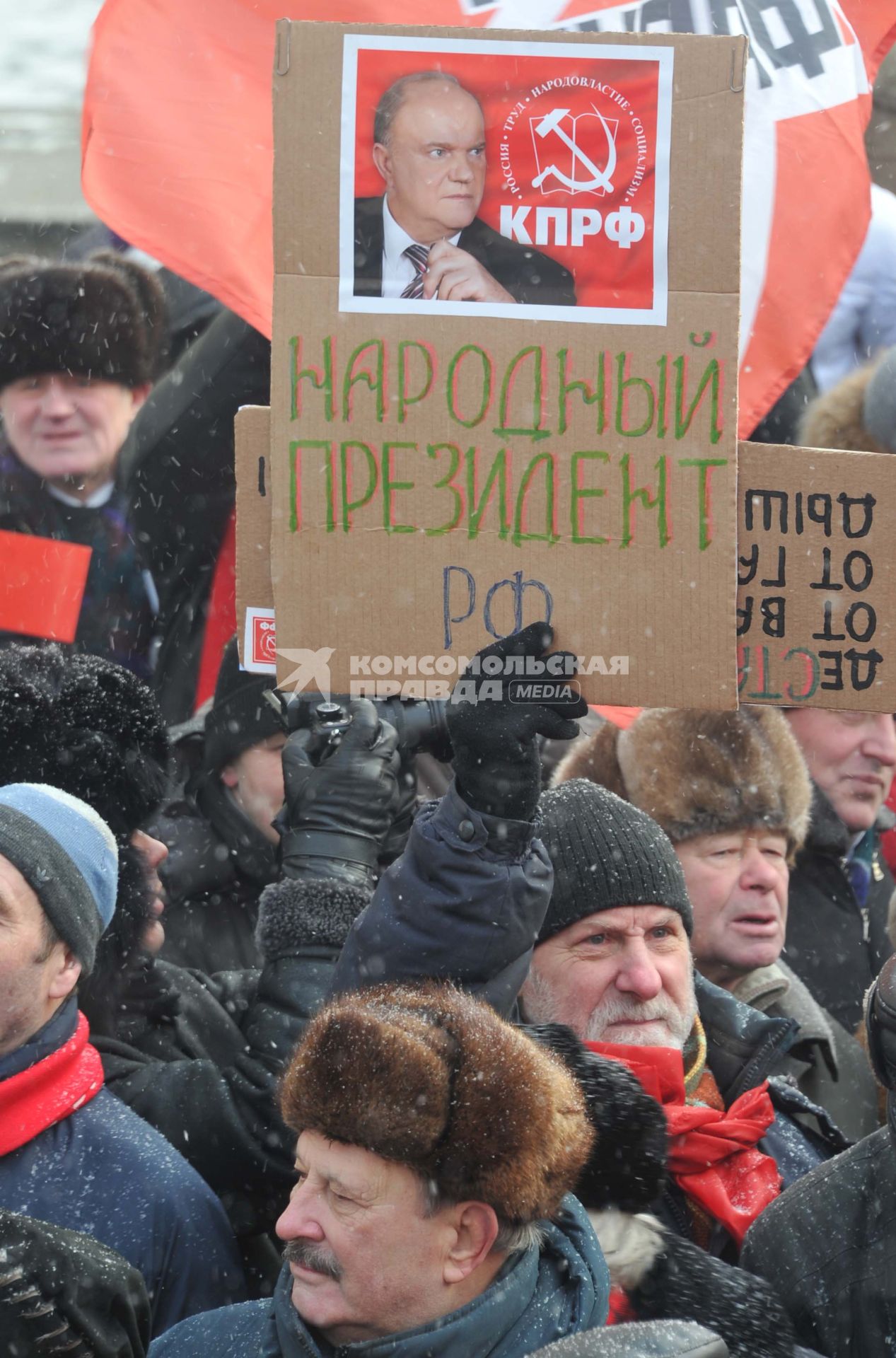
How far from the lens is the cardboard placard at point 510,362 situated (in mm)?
2098

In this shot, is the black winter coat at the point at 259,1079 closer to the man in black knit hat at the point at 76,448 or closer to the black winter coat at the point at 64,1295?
the black winter coat at the point at 64,1295

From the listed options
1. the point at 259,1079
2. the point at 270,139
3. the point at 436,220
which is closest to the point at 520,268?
the point at 436,220

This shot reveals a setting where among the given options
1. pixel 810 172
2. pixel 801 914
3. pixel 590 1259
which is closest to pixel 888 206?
pixel 810 172

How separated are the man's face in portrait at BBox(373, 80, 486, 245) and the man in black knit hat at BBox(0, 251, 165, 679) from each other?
6.95 ft

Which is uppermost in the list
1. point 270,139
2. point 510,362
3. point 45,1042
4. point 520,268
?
point 270,139

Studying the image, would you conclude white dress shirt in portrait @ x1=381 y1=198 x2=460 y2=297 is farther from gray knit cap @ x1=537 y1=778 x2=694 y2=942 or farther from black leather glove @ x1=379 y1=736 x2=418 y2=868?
gray knit cap @ x1=537 y1=778 x2=694 y2=942

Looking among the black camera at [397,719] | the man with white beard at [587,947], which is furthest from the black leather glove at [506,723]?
the black camera at [397,719]

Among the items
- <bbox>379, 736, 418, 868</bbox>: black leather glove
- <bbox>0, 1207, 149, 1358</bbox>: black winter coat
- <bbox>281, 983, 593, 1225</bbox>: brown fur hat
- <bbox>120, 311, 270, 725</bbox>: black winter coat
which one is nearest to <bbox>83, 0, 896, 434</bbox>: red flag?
<bbox>120, 311, 270, 725</bbox>: black winter coat

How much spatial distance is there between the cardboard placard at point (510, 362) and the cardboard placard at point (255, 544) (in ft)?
0.18

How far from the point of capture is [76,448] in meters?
4.09

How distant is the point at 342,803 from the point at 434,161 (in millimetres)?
922

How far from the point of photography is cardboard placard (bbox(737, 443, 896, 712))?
85.3 inches

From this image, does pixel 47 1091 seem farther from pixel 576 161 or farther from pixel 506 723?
pixel 576 161

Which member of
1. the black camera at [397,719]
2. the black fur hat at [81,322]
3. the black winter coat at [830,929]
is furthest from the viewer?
the black fur hat at [81,322]
